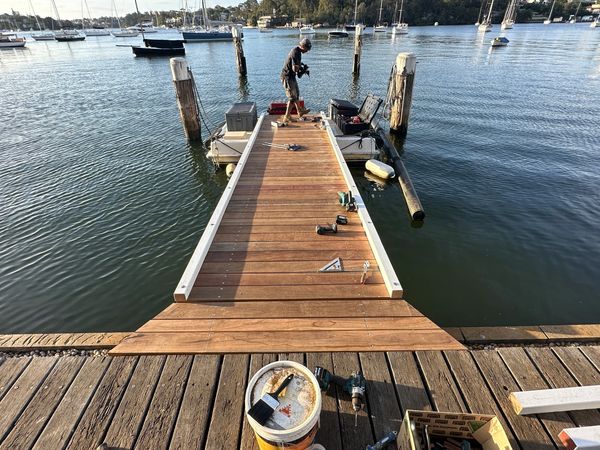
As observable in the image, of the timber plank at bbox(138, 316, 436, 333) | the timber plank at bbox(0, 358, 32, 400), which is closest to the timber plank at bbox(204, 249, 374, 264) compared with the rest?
the timber plank at bbox(138, 316, 436, 333)

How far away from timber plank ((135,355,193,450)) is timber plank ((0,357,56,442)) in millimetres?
1194

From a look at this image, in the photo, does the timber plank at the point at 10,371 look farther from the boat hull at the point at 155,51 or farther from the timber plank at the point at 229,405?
the boat hull at the point at 155,51

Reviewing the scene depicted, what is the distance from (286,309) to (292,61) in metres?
8.62

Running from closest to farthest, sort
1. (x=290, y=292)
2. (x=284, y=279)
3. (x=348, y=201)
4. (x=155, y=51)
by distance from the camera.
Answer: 1. (x=290, y=292)
2. (x=284, y=279)
3. (x=348, y=201)
4. (x=155, y=51)

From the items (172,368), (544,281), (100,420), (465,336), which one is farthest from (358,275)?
(544,281)

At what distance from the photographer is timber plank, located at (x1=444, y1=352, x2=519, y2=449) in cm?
276

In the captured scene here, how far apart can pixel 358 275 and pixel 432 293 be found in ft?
8.79

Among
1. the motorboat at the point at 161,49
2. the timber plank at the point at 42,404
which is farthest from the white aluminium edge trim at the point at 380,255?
the motorboat at the point at 161,49

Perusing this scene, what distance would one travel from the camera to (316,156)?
870 centimetres

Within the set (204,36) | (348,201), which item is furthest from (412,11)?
(348,201)

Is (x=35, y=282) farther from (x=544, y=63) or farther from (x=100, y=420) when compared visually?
(x=544, y=63)

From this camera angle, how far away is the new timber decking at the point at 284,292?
135 inches

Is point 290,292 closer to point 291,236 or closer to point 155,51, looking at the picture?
point 291,236

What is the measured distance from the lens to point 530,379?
3.10 meters
